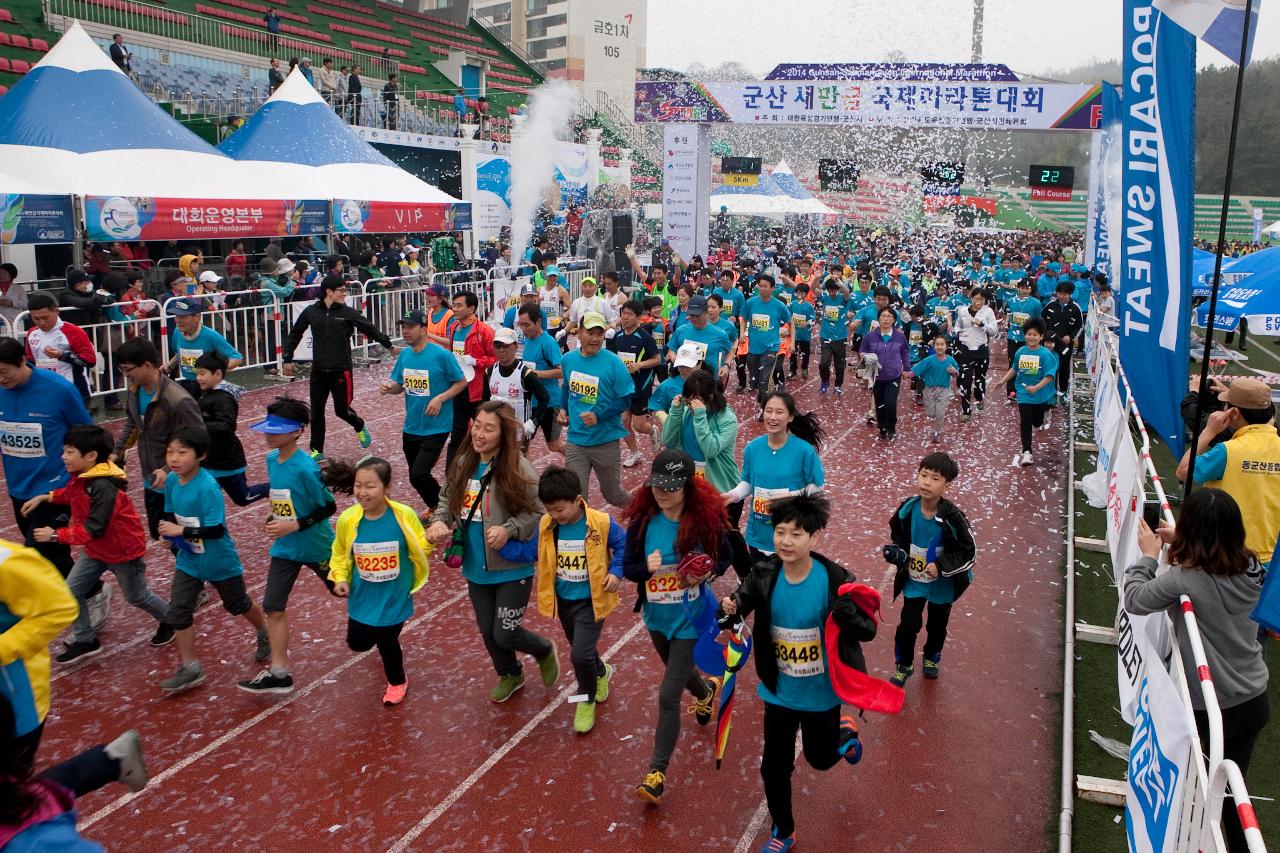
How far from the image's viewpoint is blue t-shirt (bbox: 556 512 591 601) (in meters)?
5.08

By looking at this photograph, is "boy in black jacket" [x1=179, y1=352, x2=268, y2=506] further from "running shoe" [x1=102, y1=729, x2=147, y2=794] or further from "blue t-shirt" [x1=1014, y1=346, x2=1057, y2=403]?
"blue t-shirt" [x1=1014, y1=346, x2=1057, y2=403]

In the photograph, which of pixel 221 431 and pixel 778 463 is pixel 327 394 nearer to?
pixel 221 431

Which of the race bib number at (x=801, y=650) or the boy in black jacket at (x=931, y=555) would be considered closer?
the race bib number at (x=801, y=650)

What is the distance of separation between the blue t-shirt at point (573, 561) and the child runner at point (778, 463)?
3.69 ft

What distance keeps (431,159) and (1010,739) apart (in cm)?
3213

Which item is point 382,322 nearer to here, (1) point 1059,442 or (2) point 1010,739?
(1) point 1059,442

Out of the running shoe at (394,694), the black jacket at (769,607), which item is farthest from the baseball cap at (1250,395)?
the running shoe at (394,694)

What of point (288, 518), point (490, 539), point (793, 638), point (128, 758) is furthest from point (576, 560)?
point (128, 758)

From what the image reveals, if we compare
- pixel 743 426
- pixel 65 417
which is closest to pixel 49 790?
pixel 65 417

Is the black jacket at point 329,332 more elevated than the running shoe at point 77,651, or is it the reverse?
the black jacket at point 329,332

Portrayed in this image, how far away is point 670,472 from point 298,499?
90.0 inches

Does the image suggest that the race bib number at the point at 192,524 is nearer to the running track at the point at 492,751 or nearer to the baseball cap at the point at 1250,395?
the running track at the point at 492,751

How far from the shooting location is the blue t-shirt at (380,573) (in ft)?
17.3

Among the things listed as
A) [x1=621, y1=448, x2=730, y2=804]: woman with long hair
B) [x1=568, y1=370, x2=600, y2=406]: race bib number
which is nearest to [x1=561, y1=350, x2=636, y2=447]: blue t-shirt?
[x1=568, y1=370, x2=600, y2=406]: race bib number
